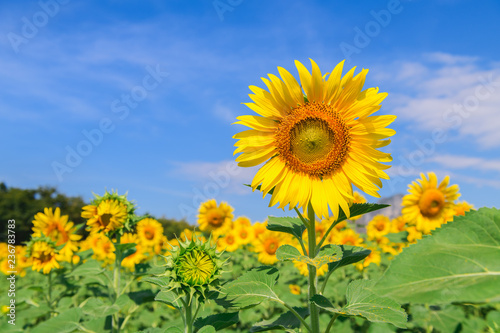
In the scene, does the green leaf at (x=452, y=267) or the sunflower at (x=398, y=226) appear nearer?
the green leaf at (x=452, y=267)

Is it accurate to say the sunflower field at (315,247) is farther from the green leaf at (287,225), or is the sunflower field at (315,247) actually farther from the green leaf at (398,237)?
the green leaf at (398,237)

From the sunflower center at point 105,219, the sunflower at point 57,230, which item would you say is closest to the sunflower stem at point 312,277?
the sunflower center at point 105,219

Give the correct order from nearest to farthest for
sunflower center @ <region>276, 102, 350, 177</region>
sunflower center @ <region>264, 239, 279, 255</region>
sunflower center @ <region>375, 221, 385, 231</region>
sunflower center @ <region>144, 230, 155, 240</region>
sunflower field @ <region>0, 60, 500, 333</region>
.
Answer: sunflower field @ <region>0, 60, 500, 333</region> → sunflower center @ <region>276, 102, 350, 177</region> → sunflower center @ <region>264, 239, 279, 255</region> → sunflower center @ <region>144, 230, 155, 240</region> → sunflower center @ <region>375, 221, 385, 231</region>

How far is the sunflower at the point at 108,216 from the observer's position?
4078 mm

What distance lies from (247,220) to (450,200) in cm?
436

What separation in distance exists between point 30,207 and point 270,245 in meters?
21.0

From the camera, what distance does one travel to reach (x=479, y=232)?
1.09 meters

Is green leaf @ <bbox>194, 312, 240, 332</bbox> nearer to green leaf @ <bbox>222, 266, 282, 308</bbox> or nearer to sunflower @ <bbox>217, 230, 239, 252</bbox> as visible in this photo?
green leaf @ <bbox>222, 266, 282, 308</bbox>

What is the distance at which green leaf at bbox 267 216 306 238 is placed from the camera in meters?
2.57

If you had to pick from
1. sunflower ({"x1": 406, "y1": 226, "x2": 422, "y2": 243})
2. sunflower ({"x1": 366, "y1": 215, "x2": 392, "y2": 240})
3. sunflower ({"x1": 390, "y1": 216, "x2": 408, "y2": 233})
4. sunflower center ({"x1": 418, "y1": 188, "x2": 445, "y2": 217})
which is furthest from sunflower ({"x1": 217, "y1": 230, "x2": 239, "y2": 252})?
sunflower center ({"x1": 418, "y1": 188, "x2": 445, "y2": 217})

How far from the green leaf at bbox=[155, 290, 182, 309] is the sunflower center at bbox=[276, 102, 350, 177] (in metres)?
1.15

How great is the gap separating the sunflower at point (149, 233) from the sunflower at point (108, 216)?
3681mm

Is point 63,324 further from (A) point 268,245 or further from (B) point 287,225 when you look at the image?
(A) point 268,245

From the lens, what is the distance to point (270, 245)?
7328 mm
